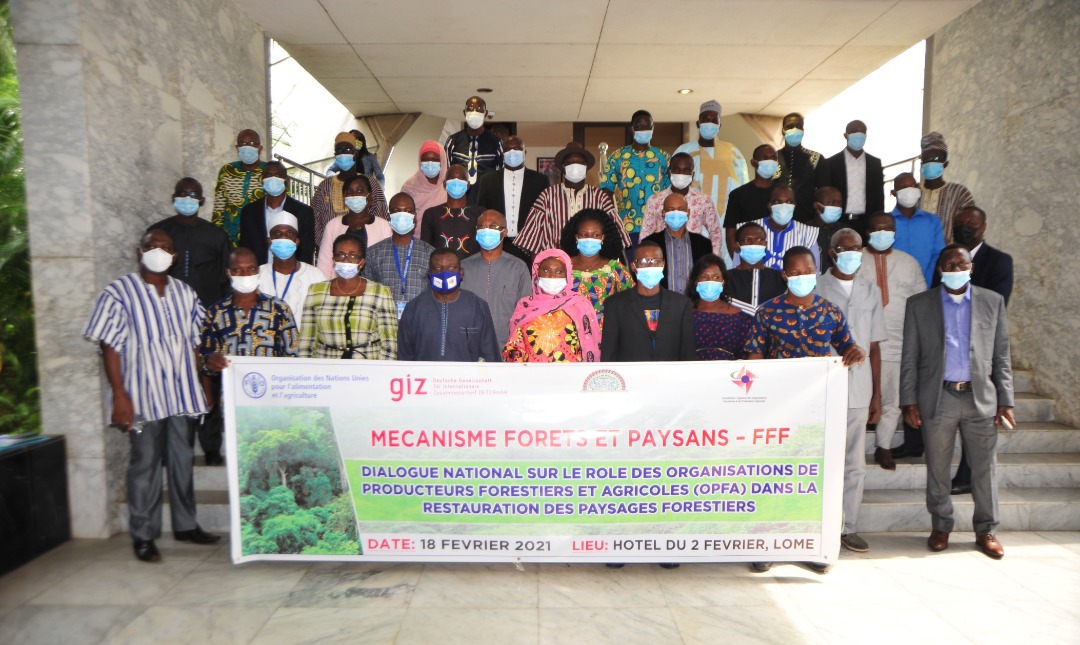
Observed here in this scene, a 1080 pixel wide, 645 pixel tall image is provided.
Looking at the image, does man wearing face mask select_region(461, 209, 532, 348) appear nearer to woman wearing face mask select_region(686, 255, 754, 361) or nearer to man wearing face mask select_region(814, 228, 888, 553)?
woman wearing face mask select_region(686, 255, 754, 361)

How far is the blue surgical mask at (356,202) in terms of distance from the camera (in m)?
4.98

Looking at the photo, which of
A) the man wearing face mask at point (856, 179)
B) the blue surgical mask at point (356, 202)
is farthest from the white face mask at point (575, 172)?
the man wearing face mask at point (856, 179)

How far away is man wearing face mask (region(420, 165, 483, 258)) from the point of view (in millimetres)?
4953

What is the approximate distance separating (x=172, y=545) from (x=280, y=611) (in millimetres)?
1291

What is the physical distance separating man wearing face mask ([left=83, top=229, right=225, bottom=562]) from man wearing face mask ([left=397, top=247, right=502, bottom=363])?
4.17ft

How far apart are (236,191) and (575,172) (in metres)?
2.61

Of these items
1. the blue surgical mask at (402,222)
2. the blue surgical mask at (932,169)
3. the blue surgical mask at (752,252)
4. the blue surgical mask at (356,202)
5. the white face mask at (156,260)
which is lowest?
the white face mask at (156,260)

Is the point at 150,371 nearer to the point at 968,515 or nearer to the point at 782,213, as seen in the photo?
the point at 782,213

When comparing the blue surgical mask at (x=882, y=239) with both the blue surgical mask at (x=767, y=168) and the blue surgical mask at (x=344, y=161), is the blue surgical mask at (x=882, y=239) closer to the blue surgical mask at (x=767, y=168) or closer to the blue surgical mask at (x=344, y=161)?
the blue surgical mask at (x=767, y=168)

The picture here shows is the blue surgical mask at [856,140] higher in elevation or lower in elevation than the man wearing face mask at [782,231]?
higher

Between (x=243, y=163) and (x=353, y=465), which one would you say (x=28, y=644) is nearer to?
(x=353, y=465)

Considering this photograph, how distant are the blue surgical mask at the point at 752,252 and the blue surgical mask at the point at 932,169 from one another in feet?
6.32

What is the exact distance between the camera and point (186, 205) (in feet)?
14.9

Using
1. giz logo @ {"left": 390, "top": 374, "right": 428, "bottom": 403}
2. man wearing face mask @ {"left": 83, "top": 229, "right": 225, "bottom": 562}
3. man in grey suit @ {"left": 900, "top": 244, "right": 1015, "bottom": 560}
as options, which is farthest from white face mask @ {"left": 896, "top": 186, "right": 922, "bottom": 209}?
man wearing face mask @ {"left": 83, "top": 229, "right": 225, "bottom": 562}
